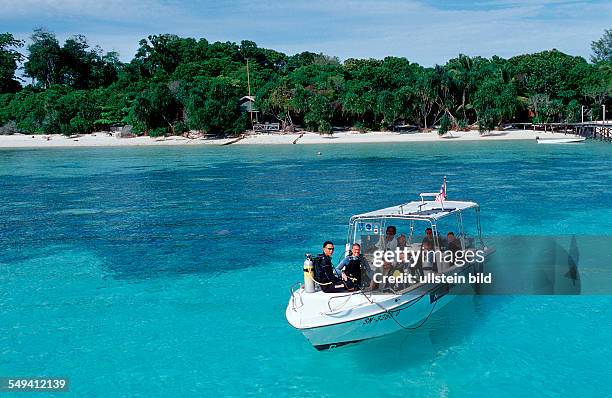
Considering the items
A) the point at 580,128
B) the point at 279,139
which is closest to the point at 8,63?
the point at 279,139

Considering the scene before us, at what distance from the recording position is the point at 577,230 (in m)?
26.3

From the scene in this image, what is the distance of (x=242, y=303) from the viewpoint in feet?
60.4

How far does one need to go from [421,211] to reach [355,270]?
10.6ft

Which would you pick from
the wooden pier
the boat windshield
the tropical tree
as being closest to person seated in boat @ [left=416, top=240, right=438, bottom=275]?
the boat windshield

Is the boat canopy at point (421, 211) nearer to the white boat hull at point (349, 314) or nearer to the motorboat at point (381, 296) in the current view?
the motorboat at point (381, 296)

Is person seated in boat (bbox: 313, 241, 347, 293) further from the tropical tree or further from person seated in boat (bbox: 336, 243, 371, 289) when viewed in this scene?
the tropical tree

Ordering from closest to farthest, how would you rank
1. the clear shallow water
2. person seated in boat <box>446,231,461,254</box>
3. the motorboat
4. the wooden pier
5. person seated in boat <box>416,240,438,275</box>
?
the motorboat, the clear shallow water, person seated in boat <box>416,240,438,275</box>, person seated in boat <box>446,231,461,254</box>, the wooden pier

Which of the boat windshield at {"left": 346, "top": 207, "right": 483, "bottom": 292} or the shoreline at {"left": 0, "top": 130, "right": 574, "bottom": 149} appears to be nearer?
the boat windshield at {"left": 346, "top": 207, "right": 483, "bottom": 292}

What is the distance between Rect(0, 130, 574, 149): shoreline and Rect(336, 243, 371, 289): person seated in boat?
7255cm

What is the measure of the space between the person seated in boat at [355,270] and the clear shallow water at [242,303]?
1762 mm

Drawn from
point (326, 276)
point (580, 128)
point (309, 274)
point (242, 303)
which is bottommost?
point (242, 303)

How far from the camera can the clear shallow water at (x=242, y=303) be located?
45.0 feet

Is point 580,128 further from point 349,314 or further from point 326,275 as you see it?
point 349,314

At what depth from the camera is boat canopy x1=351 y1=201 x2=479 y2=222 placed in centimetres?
1552
